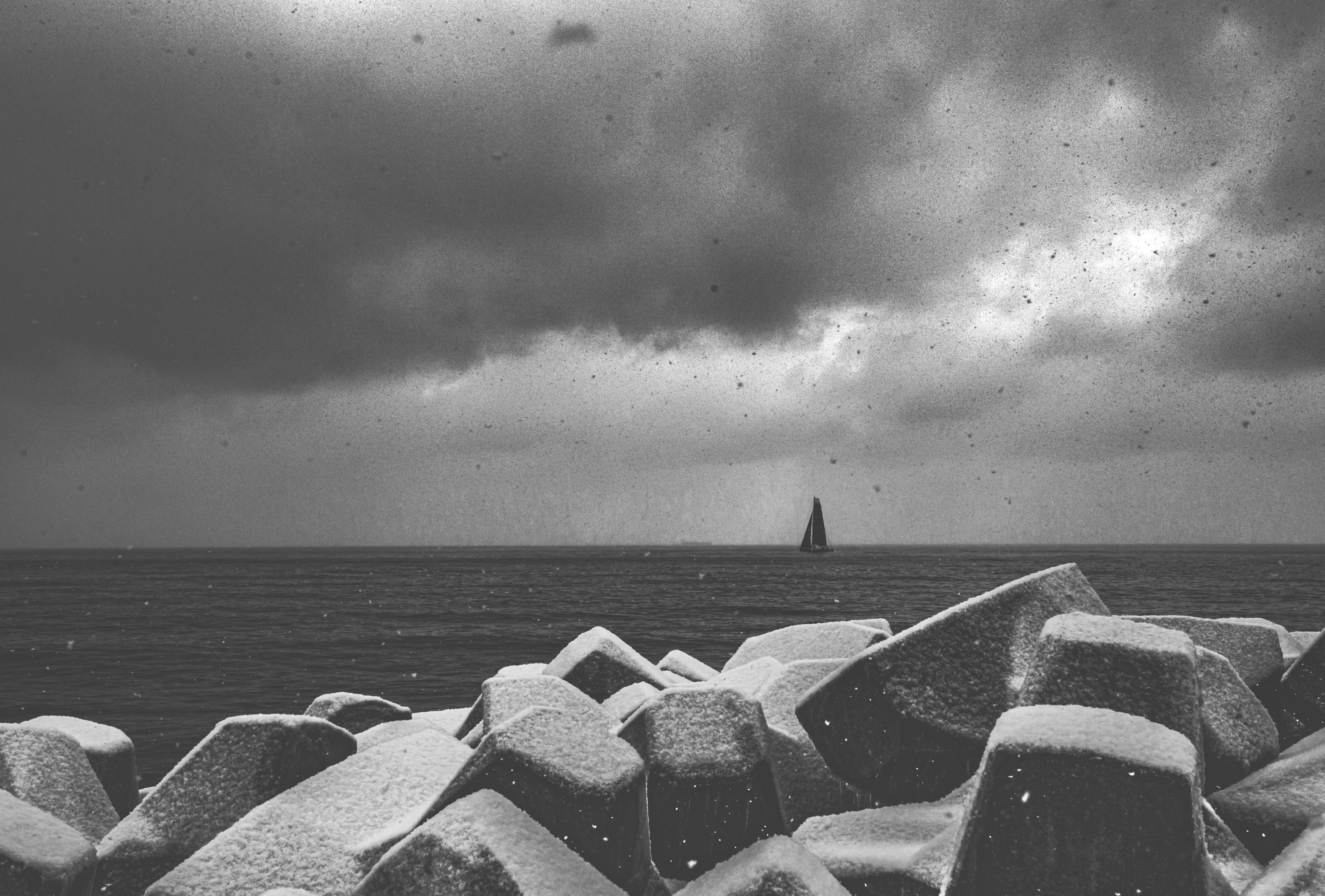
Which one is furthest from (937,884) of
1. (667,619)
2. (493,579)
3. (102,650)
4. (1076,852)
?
(493,579)

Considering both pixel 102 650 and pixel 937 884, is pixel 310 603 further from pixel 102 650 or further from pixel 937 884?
pixel 937 884

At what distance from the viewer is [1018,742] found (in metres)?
1.99

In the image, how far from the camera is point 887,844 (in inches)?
100

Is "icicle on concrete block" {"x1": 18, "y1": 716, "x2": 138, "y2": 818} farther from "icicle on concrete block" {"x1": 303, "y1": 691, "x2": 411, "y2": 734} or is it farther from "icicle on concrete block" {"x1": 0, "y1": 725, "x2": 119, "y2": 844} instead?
"icicle on concrete block" {"x1": 303, "y1": 691, "x2": 411, "y2": 734}

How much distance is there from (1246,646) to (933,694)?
64.9 inches

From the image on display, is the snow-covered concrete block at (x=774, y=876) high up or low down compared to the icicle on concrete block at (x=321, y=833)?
up

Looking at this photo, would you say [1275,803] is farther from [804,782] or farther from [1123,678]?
[804,782]

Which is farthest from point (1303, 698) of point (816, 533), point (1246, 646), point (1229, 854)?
point (816, 533)

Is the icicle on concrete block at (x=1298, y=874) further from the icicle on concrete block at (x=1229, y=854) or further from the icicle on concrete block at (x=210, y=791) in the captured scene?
the icicle on concrete block at (x=210, y=791)

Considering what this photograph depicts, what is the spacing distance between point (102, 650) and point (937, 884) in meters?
23.2

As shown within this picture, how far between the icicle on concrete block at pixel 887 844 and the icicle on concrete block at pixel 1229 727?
863 mm

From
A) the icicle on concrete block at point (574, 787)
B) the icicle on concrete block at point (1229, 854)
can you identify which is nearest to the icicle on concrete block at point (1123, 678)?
the icicle on concrete block at point (1229, 854)

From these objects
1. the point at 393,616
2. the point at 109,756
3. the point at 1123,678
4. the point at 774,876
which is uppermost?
the point at 1123,678

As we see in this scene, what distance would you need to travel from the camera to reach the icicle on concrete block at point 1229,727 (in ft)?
9.50
